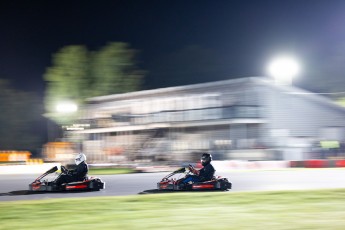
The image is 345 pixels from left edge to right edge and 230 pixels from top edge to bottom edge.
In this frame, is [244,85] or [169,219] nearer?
[169,219]

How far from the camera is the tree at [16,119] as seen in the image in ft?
220

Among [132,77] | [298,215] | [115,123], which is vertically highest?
[132,77]

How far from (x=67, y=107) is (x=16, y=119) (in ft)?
61.9

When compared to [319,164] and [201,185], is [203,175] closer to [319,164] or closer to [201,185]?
[201,185]

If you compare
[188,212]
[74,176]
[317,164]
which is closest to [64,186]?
[74,176]

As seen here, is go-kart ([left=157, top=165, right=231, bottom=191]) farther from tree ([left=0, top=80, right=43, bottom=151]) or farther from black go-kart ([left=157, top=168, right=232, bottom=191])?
tree ([left=0, top=80, right=43, bottom=151])

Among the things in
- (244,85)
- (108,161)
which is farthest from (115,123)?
(244,85)

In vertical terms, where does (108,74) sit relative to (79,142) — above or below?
above

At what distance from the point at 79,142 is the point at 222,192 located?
116 feet

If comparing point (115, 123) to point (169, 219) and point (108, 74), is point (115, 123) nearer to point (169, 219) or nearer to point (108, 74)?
point (108, 74)

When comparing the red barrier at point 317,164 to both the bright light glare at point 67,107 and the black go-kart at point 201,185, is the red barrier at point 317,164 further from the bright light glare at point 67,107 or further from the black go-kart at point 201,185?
the bright light glare at point 67,107

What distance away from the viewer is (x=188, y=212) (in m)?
10.9

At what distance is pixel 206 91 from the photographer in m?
38.7

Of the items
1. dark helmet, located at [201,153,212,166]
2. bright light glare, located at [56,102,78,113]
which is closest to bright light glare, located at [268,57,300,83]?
bright light glare, located at [56,102,78,113]
